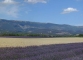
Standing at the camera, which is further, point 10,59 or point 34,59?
point 10,59

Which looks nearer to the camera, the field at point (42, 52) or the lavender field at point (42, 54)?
the lavender field at point (42, 54)

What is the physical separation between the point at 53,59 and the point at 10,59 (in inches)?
67.2

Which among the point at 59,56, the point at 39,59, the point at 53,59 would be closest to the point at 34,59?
the point at 39,59

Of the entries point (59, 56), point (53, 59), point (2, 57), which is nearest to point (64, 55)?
point (59, 56)

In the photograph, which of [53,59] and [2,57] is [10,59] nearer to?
[2,57]

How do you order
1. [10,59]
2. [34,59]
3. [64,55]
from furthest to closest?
1. [64,55]
2. [10,59]
3. [34,59]

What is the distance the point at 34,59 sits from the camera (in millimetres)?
8656

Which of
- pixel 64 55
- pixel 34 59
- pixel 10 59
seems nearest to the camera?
pixel 34 59

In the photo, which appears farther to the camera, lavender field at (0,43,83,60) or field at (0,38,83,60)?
field at (0,38,83,60)

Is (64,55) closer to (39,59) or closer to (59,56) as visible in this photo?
(59,56)

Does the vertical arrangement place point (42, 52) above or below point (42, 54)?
below

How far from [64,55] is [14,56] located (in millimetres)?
2200

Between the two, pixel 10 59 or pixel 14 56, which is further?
pixel 14 56

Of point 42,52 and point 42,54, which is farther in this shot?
point 42,52
